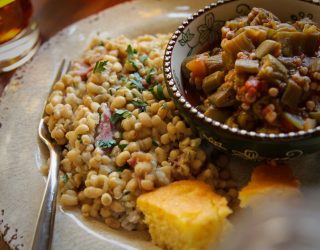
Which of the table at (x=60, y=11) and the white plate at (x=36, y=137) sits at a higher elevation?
the table at (x=60, y=11)

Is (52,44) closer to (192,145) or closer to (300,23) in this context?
(192,145)

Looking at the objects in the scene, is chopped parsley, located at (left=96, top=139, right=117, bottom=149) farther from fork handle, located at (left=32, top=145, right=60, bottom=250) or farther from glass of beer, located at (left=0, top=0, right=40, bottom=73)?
glass of beer, located at (left=0, top=0, right=40, bottom=73)

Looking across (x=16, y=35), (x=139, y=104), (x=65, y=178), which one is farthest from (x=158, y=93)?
(x=16, y=35)

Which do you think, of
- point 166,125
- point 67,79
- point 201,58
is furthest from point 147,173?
point 67,79

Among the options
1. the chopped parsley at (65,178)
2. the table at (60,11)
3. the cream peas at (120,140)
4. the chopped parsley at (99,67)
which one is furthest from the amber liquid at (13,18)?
the chopped parsley at (65,178)

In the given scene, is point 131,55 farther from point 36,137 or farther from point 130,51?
point 36,137

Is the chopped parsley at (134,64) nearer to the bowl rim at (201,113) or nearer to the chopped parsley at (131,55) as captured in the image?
the chopped parsley at (131,55)
